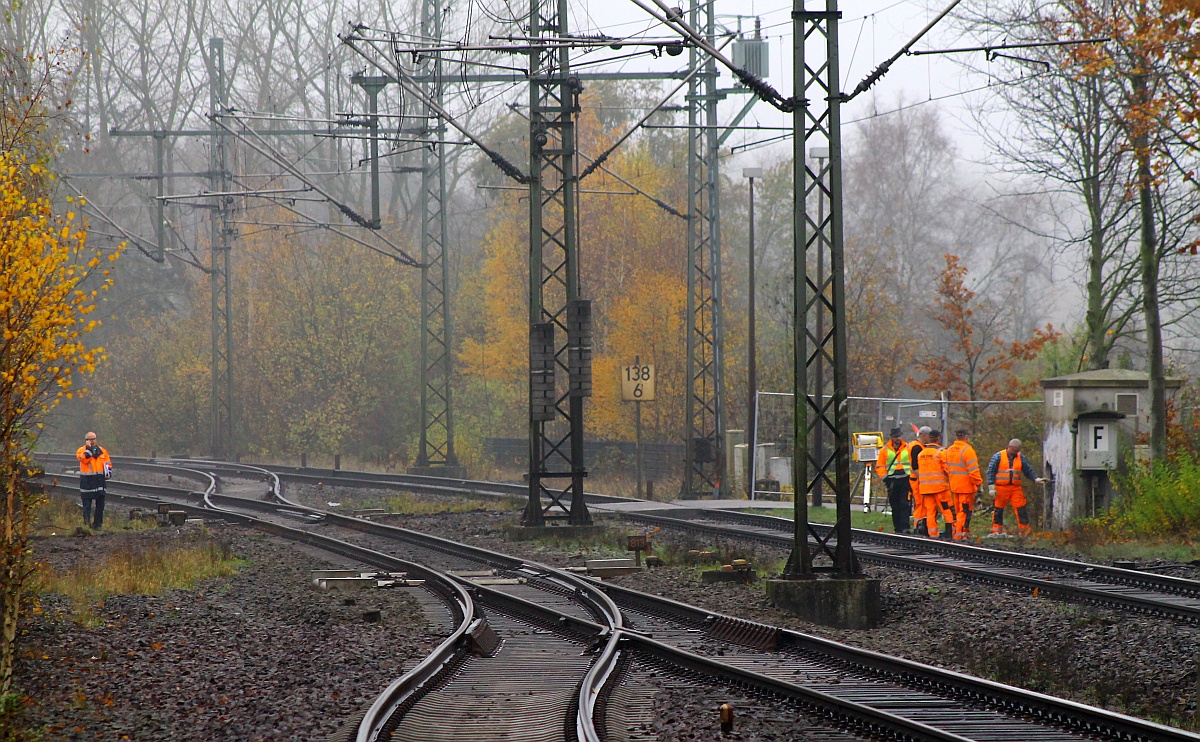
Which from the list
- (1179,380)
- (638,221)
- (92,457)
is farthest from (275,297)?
(1179,380)

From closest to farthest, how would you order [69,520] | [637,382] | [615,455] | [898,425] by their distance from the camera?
[69,520] → [898,425] → [637,382] → [615,455]

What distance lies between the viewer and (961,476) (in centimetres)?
2044

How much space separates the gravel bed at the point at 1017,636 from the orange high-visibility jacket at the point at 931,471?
13.8 ft

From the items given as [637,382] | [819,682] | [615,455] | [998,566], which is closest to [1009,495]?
[998,566]

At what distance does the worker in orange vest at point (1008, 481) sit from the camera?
69.5ft

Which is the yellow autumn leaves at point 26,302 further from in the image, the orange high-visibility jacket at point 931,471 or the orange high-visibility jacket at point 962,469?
the orange high-visibility jacket at point 962,469

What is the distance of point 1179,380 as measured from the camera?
21859mm

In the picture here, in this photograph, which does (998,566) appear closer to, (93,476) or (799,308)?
(799,308)

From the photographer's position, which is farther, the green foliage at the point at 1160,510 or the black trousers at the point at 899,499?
the black trousers at the point at 899,499

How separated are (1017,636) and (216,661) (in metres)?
7.29

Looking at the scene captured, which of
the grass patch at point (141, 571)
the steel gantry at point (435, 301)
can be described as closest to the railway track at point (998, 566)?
the grass patch at point (141, 571)

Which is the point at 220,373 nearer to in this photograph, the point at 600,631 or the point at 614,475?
the point at 614,475

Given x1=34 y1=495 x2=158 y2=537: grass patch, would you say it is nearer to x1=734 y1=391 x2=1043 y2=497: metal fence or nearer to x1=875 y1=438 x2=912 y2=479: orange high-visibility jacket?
x1=734 y1=391 x2=1043 y2=497: metal fence

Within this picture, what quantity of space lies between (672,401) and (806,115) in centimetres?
2533
